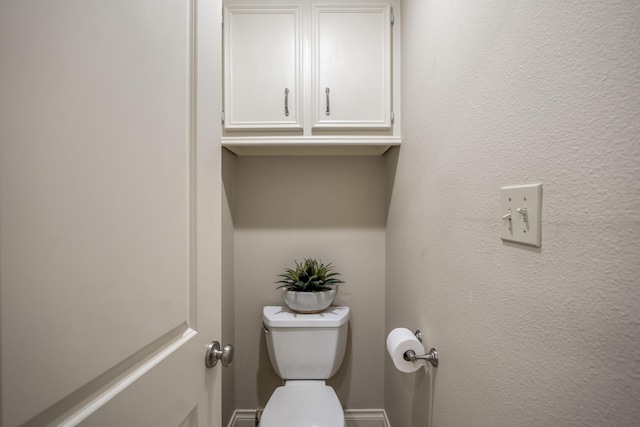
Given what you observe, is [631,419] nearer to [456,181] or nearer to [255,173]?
[456,181]

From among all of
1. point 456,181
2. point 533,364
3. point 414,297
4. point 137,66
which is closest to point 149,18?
point 137,66

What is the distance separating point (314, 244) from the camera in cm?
177

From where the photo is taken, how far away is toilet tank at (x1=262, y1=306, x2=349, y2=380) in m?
1.53

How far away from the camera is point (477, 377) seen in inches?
27.3

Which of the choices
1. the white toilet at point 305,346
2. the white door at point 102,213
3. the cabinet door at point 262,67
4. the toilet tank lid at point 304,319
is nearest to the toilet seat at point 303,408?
the white toilet at point 305,346

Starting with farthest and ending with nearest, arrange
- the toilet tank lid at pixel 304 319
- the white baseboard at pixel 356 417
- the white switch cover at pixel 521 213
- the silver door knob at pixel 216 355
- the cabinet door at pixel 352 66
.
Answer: the white baseboard at pixel 356 417
the toilet tank lid at pixel 304 319
the cabinet door at pixel 352 66
the silver door knob at pixel 216 355
the white switch cover at pixel 521 213

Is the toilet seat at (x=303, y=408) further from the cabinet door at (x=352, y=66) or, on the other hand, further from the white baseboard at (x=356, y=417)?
the cabinet door at (x=352, y=66)

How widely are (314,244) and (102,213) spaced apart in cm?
138

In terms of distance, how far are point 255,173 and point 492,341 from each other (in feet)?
4.67

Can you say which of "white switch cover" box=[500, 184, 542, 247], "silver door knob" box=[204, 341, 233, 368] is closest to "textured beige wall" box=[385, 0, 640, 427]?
"white switch cover" box=[500, 184, 542, 247]

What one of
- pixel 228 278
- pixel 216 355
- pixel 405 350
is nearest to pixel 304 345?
pixel 228 278

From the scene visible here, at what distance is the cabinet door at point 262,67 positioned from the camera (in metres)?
1.42

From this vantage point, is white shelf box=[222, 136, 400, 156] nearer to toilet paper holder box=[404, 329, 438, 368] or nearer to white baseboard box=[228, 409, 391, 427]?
toilet paper holder box=[404, 329, 438, 368]

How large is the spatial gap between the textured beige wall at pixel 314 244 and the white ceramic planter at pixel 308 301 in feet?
0.61
